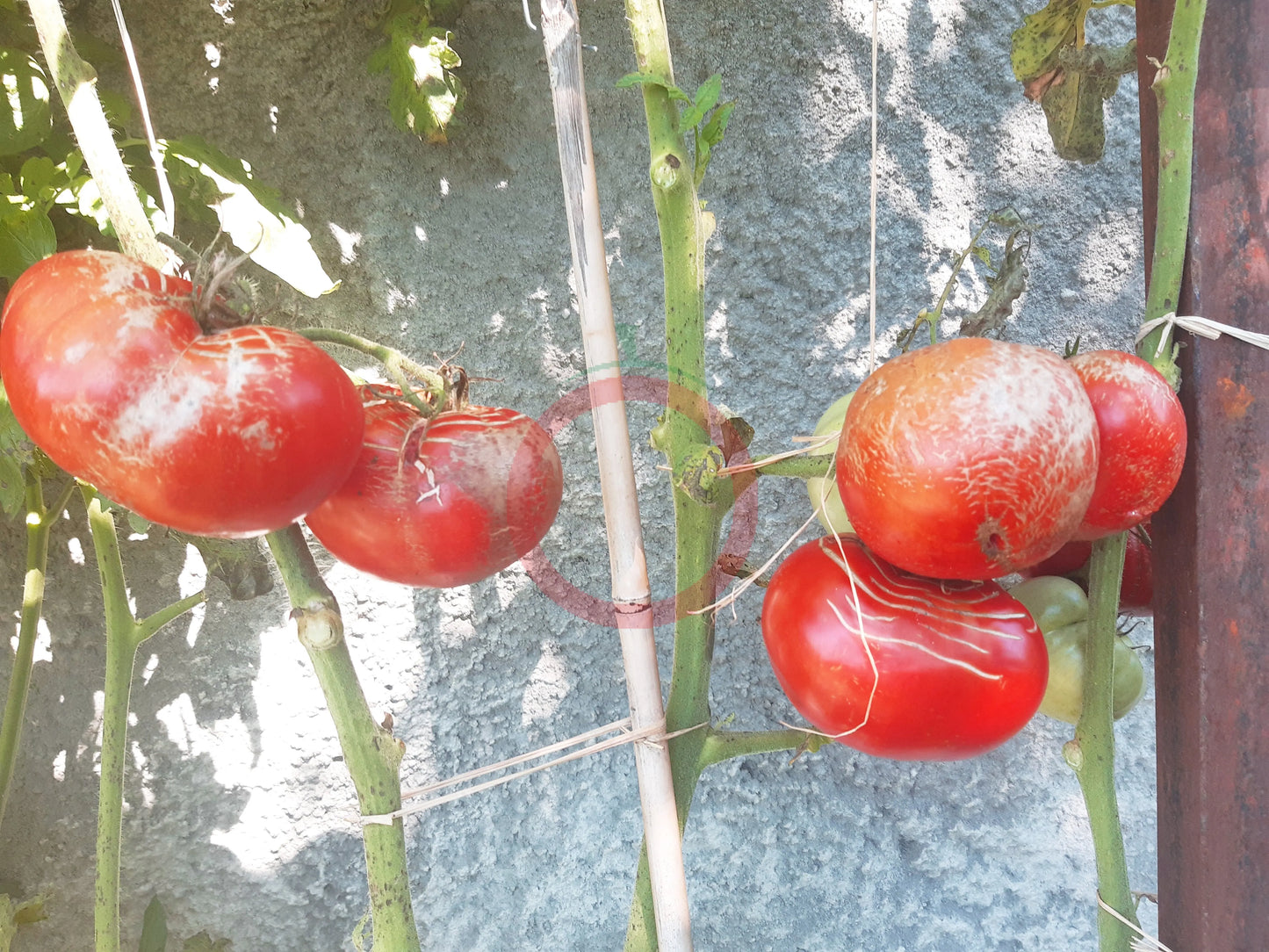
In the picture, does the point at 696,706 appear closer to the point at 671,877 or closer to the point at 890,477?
the point at 671,877

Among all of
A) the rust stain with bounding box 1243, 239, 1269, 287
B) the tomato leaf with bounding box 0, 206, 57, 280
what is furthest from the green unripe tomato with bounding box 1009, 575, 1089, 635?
the tomato leaf with bounding box 0, 206, 57, 280

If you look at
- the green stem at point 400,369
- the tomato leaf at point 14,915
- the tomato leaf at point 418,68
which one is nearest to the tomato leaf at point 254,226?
the tomato leaf at point 418,68

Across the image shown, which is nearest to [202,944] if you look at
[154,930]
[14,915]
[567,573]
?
[154,930]

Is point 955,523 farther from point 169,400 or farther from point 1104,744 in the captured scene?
point 169,400

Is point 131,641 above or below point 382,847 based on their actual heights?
above

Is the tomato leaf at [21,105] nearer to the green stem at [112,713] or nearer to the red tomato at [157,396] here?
the green stem at [112,713]

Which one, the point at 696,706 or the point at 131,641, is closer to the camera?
the point at 696,706

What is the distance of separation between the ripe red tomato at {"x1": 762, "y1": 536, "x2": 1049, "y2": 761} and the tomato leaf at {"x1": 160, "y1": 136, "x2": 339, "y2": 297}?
1.69 ft

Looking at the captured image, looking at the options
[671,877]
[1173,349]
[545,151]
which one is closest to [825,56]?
[545,151]

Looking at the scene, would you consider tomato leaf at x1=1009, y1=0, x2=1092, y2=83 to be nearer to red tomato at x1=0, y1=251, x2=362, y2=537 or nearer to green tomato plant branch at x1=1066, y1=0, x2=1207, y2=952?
green tomato plant branch at x1=1066, y1=0, x2=1207, y2=952

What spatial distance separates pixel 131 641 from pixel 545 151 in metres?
0.71

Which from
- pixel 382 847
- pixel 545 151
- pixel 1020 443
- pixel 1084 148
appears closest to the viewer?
pixel 1020 443

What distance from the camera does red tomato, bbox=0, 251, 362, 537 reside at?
38 centimetres

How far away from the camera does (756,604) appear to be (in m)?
1.12
